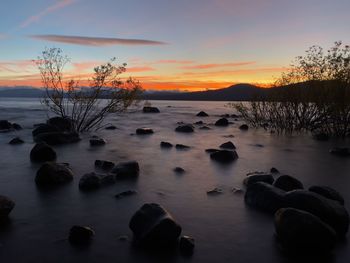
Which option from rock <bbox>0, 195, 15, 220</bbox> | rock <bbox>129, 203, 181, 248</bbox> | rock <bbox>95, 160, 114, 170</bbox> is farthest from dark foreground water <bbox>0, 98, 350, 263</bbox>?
rock <bbox>95, 160, 114, 170</bbox>

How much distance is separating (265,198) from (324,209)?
76.1 inches

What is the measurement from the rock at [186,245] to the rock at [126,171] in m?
6.93

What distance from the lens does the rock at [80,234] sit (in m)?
8.85

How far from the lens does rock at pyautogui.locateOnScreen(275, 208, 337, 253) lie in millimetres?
8359

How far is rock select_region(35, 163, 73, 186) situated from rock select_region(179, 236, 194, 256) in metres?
6.93

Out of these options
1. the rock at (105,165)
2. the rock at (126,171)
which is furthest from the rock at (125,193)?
the rock at (105,165)

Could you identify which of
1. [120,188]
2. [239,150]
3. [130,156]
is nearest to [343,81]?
[239,150]

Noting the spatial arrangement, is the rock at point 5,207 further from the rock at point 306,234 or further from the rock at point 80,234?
the rock at point 306,234

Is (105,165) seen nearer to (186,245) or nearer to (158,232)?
(158,232)

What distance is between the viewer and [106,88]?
103 ft

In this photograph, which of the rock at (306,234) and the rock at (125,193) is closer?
the rock at (306,234)

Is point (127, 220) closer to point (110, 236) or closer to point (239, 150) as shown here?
point (110, 236)

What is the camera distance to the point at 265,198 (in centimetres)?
1119

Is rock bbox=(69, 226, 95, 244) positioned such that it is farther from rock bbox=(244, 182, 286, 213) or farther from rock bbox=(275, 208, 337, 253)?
rock bbox=(244, 182, 286, 213)
